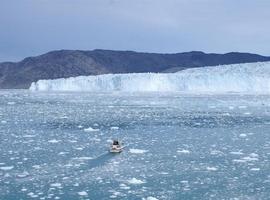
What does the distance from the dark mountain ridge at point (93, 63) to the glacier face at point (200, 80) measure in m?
70.8

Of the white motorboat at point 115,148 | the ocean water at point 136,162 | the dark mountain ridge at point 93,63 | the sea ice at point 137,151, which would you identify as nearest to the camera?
the ocean water at point 136,162

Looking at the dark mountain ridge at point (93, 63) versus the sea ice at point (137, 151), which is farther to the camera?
the dark mountain ridge at point (93, 63)

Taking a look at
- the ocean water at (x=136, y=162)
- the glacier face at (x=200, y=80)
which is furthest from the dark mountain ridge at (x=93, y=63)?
the ocean water at (x=136, y=162)

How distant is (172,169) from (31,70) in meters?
134

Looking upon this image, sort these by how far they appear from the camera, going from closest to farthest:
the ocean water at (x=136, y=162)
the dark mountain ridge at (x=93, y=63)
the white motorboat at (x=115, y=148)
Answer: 1. the ocean water at (x=136, y=162)
2. the white motorboat at (x=115, y=148)
3. the dark mountain ridge at (x=93, y=63)

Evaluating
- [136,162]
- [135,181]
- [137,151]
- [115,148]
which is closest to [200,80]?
[137,151]

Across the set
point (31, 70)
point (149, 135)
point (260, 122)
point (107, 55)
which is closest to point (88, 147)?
point (149, 135)

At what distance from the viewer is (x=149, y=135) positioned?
55.7ft

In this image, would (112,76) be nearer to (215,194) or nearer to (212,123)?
(212,123)

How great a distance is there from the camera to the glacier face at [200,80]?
5788cm

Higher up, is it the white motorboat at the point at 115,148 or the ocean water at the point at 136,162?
the white motorboat at the point at 115,148

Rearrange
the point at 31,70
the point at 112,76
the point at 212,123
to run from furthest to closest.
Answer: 1. the point at 31,70
2. the point at 112,76
3. the point at 212,123

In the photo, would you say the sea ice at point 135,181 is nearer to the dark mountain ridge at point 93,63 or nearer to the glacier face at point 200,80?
the glacier face at point 200,80

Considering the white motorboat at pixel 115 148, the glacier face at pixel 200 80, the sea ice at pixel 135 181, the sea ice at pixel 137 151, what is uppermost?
the glacier face at pixel 200 80
